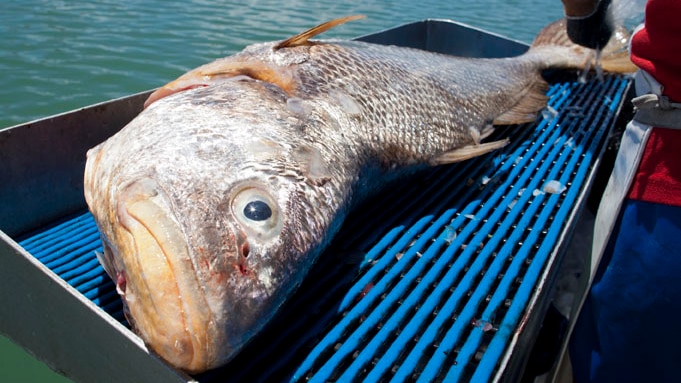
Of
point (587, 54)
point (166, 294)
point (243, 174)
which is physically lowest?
point (587, 54)

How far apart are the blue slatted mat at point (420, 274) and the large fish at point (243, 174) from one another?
0.84 feet

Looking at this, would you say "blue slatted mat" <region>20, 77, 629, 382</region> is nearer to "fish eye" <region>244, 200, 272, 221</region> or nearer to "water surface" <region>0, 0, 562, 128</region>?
"fish eye" <region>244, 200, 272, 221</region>

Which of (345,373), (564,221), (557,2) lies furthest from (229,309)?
(557,2)

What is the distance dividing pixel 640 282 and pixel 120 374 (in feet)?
6.59

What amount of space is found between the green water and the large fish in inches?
64.5

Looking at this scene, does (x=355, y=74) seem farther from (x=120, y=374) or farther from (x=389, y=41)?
(x=389, y=41)

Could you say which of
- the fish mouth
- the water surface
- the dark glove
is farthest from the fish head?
the water surface

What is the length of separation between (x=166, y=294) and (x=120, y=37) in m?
8.76

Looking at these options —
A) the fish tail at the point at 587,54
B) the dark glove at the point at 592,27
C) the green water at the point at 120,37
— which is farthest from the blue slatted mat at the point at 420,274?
the fish tail at the point at 587,54

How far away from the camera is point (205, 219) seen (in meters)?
1.67

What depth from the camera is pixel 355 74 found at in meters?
2.94

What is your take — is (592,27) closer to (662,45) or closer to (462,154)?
(462,154)

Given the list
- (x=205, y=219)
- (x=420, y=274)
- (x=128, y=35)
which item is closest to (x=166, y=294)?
(x=205, y=219)

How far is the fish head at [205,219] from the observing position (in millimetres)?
1533
